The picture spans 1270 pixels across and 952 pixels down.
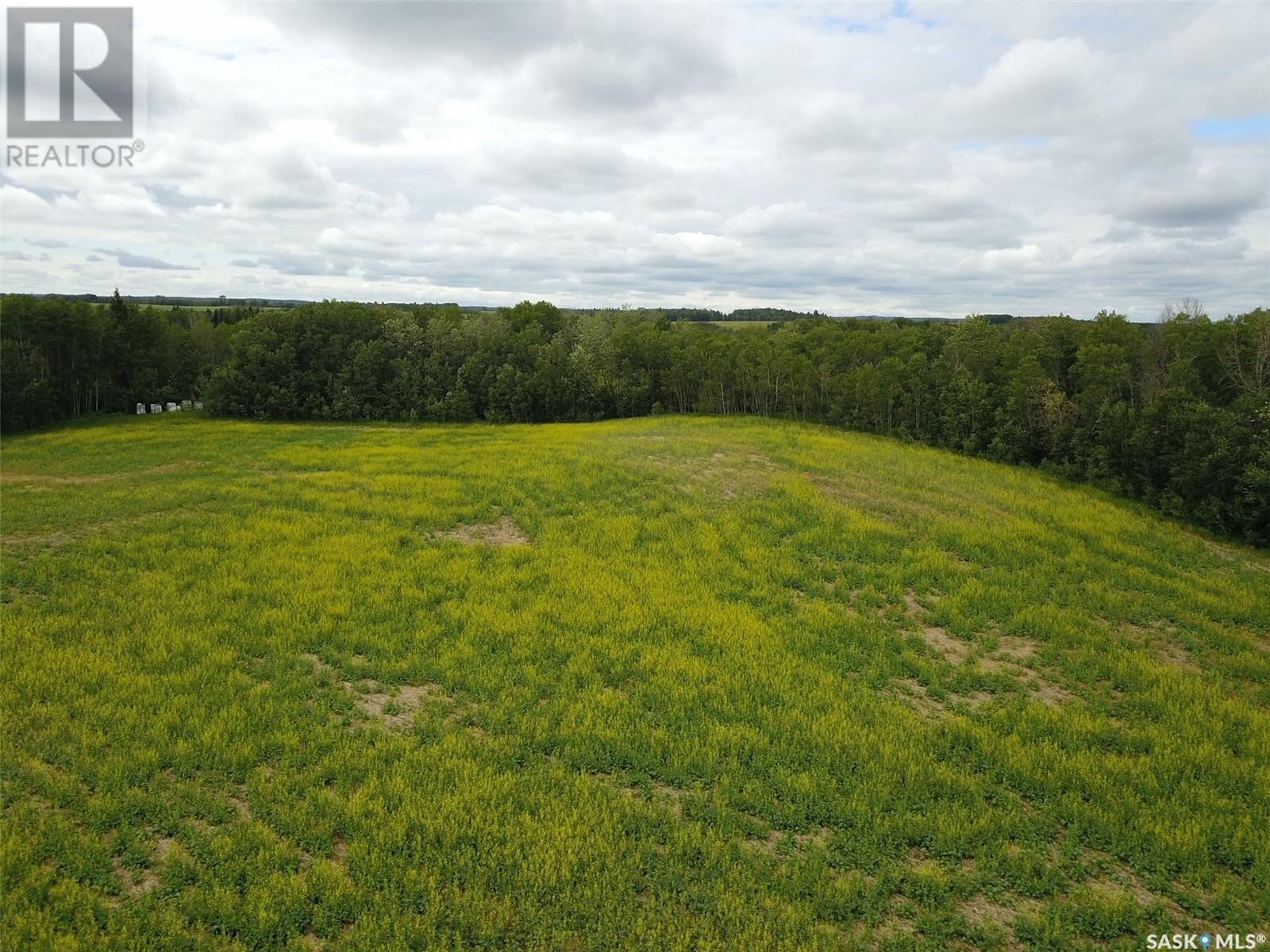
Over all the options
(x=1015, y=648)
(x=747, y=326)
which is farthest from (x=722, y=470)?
(x=747, y=326)

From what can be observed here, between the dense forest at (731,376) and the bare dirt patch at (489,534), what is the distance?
92.7 ft

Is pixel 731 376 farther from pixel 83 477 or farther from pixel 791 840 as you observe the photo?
pixel 791 840

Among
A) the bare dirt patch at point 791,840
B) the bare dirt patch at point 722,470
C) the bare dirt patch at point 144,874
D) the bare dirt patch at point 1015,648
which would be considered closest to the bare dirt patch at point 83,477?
the bare dirt patch at point 722,470

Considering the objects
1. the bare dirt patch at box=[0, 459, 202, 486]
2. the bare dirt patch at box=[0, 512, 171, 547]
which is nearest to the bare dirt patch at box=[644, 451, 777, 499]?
the bare dirt patch at box=[0, 512, 171, 547]

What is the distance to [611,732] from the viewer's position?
895 cm

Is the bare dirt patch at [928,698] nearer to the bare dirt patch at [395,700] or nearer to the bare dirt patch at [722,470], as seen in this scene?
the bare dirt patch at [395,700]

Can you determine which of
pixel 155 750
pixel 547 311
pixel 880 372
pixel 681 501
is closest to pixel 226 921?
pixel 155 750

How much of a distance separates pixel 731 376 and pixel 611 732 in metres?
51.5

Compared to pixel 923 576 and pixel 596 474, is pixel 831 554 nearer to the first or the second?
pixel 923 576

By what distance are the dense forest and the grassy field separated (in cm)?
1435

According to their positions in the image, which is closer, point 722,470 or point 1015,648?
point 1015,648

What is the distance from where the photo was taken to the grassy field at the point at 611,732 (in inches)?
246

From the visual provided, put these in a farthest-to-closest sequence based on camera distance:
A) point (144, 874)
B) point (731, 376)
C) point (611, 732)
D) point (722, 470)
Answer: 1. point (731, 376)
2. point (722, 470)
3. point (611, 732)
4. point (144, 874)

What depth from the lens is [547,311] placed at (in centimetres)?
7562
